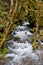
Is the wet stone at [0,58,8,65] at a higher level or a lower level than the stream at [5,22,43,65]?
higher

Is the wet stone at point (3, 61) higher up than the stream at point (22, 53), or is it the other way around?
the wet stone at point (3, 61)

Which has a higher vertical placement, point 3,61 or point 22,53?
point 3,61

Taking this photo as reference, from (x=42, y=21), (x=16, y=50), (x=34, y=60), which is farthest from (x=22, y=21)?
(x=34, y=60)

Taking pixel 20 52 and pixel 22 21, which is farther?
pixel 22 21

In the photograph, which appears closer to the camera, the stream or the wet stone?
the wet stone

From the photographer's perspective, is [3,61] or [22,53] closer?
[3,61]

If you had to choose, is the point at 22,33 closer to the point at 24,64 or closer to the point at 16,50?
the point at 16,50

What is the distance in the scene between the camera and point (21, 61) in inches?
276

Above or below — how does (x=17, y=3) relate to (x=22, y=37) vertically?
above

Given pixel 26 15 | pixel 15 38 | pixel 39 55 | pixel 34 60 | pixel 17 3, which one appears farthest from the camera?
pixel 26 15

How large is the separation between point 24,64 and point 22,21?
850cm

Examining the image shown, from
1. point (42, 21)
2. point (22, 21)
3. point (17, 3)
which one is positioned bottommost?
point (22, 21)

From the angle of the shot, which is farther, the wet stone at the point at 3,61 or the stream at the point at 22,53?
the stream at the point at 22,53

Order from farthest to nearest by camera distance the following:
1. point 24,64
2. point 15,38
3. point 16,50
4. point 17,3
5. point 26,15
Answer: point 26,15 < point 15,38 < point 16,50 < point 24,64 < point 17,3
